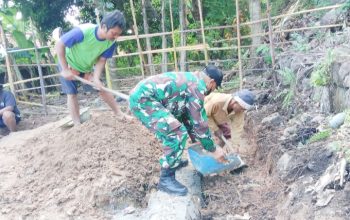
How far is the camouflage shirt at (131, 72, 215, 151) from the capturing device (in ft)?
12.0

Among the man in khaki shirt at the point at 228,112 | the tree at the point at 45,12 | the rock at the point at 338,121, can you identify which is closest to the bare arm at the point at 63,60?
the man in khaki shirt at the point at 228,112

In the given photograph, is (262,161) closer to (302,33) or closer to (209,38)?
(302,33)

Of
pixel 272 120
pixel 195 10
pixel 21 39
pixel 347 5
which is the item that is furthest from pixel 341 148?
pixel 195 10

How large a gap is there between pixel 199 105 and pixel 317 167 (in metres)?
1.10

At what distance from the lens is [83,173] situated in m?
4.12

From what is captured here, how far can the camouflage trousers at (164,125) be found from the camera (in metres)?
3.67

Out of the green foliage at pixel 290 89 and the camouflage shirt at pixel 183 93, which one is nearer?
the camouflage shirt at pixel 183 93

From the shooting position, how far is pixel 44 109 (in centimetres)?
816

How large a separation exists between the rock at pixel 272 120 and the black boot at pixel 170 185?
187 cm

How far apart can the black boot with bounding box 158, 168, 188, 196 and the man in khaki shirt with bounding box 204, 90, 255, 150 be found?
0.98 m

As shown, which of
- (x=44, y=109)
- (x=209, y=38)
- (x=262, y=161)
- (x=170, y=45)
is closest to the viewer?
(x=262, y=161)

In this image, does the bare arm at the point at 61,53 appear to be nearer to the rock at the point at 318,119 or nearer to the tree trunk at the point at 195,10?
the rock at the point at 318,119

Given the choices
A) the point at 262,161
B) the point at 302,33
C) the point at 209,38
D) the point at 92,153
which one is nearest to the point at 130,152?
the point at 92,153

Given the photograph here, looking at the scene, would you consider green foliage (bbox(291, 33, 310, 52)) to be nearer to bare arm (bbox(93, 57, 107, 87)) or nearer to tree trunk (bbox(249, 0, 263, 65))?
tree trunk (bbox(249, 0, 263, 65))
